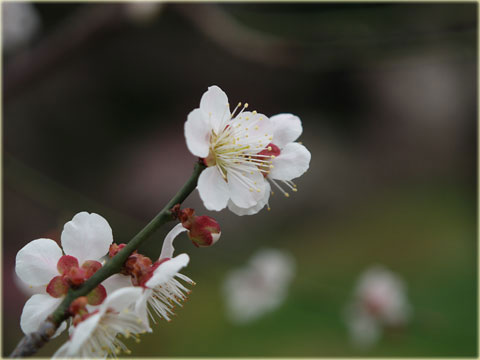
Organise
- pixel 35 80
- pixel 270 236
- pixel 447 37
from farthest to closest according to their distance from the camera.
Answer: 1. pixel 270 236
2. pixel 35 80
3. pixel 447 37

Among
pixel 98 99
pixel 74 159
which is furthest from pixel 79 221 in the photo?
pixel 98 99

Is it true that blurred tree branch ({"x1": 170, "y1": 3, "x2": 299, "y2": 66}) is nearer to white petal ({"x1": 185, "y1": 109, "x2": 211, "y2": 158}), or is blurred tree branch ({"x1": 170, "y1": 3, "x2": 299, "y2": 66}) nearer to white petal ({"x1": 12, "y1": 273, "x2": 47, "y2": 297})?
white petal ({"x1": 12, "y1": 273, "x2": 47, "y2": 297})

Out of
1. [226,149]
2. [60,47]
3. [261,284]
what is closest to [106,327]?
[226,149]

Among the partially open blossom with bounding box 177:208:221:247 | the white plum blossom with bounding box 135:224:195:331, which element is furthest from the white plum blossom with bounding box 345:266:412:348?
the partially open blossom with bounding box 177:208:221:247

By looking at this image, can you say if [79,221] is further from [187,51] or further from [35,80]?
[187,51]

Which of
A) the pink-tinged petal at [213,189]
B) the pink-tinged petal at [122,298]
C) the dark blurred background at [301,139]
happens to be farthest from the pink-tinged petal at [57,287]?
the dark blurred background at [301,139]

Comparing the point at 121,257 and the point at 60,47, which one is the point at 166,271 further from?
the point at 60,47
